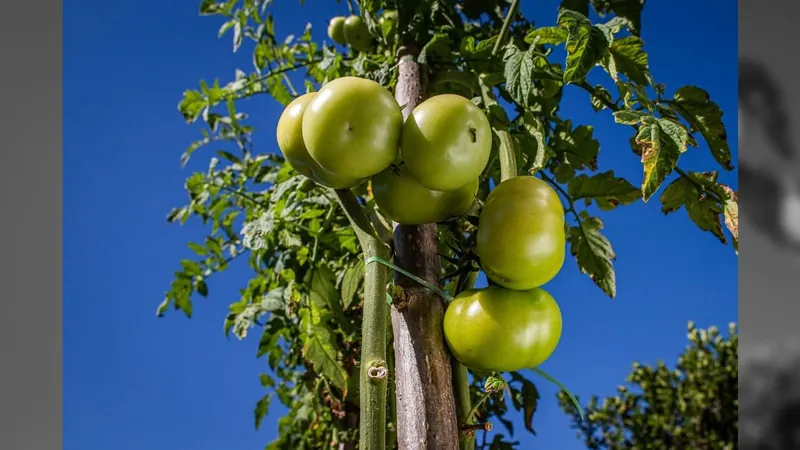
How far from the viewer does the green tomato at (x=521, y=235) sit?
1.74ft

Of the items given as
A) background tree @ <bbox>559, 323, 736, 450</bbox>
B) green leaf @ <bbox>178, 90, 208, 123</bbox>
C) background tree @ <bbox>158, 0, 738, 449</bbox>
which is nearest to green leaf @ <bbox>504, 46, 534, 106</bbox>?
background tree @ <bbox>158, 0, 738, 449</bbox>

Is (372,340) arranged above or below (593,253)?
below

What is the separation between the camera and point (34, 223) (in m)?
0.82

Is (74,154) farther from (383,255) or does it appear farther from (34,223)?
(383,255)

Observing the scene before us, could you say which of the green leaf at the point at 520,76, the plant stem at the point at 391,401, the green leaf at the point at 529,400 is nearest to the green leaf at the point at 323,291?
the plant stem at the point at 391,401

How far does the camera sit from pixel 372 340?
0.58 m

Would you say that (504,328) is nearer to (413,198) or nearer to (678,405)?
(413,198)

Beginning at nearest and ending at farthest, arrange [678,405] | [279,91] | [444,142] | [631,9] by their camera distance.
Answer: [444,142]
[631,9]
[279,91]
[678,405]

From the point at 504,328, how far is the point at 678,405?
85.6 inches

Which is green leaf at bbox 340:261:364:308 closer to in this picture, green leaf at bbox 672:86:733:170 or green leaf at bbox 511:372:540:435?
green leaf at bbox 511:372:540:435

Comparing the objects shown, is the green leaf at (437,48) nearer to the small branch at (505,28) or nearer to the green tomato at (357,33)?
the small branch at (505,28)

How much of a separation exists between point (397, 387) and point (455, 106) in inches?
9.0

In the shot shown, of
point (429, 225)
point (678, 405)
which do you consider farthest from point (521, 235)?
point (678, 405)

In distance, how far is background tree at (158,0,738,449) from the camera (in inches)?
23.0
